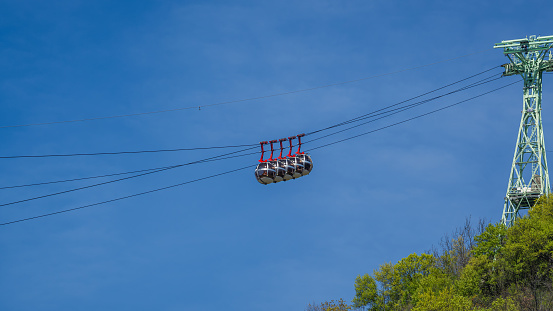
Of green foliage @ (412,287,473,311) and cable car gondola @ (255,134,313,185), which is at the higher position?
cable car gondola @ (255,134,313,185)

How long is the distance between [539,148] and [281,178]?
3219 centimetres

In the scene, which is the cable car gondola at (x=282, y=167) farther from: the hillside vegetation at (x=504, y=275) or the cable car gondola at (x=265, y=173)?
the hillside vegetation at (x=504, y=275)

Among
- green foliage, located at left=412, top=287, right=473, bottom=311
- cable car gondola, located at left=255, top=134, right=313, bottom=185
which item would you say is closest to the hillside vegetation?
green foliage, located at left=412, top=287, right=473, bottom=311

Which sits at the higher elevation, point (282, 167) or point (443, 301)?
point (282, 167)

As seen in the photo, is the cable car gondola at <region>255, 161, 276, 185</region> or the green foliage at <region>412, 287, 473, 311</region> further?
the green foliage at <region>412, 287, 473, 311</region>

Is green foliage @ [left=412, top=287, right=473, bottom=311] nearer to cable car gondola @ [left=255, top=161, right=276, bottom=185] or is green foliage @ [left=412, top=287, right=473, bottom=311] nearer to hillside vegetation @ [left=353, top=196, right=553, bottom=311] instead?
hillside vegetation @ [left=353, top=196, right=553, bottom=311]

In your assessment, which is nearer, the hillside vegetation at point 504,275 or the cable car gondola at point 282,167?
the cable car gondola at point 282,167

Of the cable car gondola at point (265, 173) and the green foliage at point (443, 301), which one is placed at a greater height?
the cable car gondola at point (265, 173)

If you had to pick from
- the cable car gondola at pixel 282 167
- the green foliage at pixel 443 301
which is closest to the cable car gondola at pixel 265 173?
the cable car gondola at pixel 282 167

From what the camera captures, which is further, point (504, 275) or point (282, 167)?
A: point (504, 275)

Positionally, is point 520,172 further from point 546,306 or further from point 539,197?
point 546,306

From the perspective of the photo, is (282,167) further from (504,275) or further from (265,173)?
(504,275)

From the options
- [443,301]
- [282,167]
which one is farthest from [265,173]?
[443,301]

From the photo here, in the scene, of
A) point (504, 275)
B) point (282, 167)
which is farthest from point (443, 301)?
point (282, 167)
